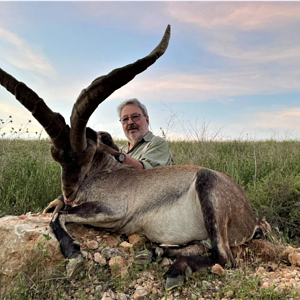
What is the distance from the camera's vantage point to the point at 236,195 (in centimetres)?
396

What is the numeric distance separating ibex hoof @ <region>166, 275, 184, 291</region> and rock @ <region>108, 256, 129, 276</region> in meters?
0.50

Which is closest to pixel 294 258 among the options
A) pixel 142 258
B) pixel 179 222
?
pixel 179 222

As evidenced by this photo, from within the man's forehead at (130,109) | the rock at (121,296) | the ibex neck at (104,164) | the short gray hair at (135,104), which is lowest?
the rock at (121,296)

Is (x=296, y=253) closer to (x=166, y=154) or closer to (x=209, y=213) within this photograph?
(x=209, y=213)

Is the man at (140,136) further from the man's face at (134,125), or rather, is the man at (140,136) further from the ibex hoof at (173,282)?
the ibex hoof at (173,282)

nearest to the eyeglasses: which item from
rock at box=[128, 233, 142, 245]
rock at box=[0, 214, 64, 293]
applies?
rock at box=[128, 233, 142, 245]

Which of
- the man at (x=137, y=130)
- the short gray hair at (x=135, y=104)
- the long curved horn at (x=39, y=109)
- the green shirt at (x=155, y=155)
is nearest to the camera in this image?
the long curved horn at (x=39, y=109)

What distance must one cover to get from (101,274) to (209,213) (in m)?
1.45

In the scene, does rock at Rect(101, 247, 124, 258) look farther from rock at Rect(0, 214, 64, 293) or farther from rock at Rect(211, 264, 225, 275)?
rock at Rect(211, 264, 225, 275)

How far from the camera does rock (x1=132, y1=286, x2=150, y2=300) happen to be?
296 cm

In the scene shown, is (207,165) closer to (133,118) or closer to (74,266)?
(133,118)

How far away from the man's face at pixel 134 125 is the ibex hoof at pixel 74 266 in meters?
3.89

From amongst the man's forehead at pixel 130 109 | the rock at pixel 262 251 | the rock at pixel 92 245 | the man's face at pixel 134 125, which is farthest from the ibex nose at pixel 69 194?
the man's forehead at pixel 130 109

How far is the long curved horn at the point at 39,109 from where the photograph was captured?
3518 millimetres
